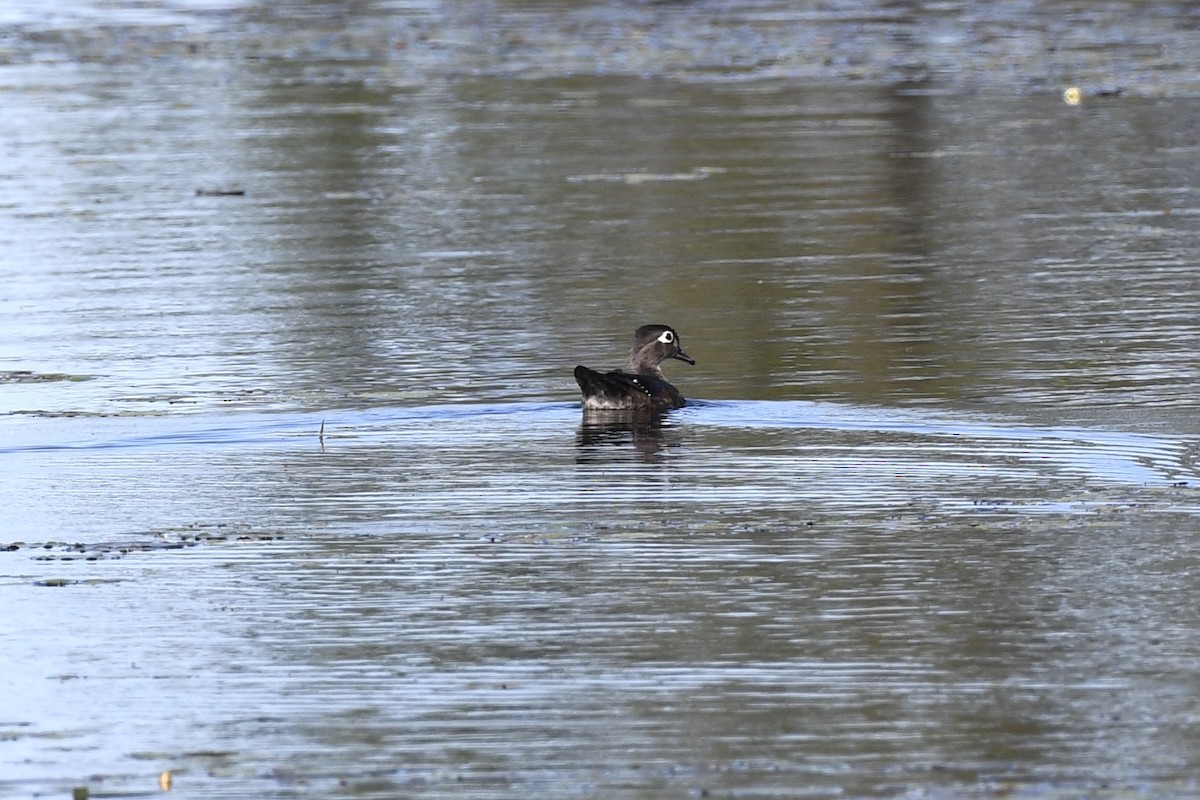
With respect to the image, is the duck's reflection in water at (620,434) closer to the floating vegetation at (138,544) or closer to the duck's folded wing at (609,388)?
the duck's folded wing at (609,388)

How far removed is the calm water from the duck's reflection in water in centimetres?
4

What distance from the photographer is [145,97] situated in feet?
97.8

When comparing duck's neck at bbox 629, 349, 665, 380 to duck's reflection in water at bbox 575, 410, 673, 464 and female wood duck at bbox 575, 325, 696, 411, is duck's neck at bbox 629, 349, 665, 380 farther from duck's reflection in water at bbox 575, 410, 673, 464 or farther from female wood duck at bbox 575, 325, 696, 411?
duck's reflection in water at bbox 575, 410, 673, 464

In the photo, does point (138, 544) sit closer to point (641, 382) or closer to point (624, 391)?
point (624, 391)

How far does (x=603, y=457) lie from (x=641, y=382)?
1345mm

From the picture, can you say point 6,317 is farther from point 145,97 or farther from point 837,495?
point 145,97

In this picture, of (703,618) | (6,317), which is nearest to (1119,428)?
(703,618)

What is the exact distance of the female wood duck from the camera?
1234 centimetres

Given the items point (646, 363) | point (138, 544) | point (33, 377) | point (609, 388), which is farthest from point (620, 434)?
point (33, 377)

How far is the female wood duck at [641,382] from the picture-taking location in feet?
40.5

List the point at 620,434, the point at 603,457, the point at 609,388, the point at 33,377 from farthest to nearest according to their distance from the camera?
1. the point at 33,377
2. the point at 609,388
3. the point at 620,434
4. the point at 603,457

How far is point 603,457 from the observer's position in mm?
11312

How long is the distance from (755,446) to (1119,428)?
170cm

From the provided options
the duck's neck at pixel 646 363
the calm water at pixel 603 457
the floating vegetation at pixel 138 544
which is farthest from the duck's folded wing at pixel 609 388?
the floating vegetation at pixel 138 544
